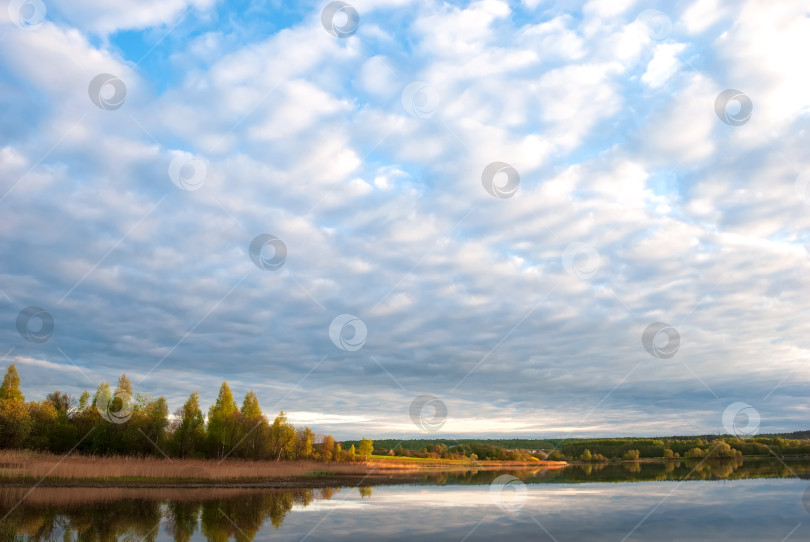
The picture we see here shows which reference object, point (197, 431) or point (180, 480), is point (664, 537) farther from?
point (197, 431)

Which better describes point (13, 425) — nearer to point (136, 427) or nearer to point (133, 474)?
point (136, 427)

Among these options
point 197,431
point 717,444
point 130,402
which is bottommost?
point 717,444

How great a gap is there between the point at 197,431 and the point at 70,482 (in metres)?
36.6

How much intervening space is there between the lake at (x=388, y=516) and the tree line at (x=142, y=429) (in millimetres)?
37715

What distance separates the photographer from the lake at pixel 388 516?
22.5m

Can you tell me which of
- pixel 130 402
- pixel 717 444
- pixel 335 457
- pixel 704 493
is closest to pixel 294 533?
pixel 704 493

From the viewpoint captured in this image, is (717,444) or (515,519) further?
(717,444)

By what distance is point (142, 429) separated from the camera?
251ft

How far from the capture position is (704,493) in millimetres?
44281

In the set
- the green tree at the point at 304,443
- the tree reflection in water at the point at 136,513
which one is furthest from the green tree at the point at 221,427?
the tree reflection in water at the point at 136,513

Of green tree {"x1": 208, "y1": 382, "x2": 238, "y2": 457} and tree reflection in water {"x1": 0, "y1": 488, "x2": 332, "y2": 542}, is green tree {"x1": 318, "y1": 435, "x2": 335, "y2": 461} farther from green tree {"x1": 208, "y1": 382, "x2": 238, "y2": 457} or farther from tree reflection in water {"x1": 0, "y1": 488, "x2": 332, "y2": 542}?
tree reflection in water {"x1": 0, "y1": 488, "x2": 332, "y2": 542}

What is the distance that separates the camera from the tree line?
73856 millimetres

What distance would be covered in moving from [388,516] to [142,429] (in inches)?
2366

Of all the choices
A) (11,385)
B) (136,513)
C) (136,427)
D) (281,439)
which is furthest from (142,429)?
(136,513)
